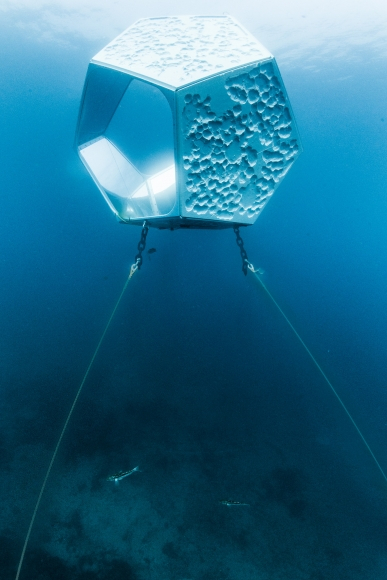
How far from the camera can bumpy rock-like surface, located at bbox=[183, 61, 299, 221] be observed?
1756 millimetres

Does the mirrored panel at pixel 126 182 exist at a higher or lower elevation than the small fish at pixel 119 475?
higher

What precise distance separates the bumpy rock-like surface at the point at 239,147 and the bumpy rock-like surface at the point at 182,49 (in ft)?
0.46

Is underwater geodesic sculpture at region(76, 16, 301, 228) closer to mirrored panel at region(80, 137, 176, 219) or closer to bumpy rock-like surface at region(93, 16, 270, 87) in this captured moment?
bumpy rock-like surface at region(93, 16, 270, 87)

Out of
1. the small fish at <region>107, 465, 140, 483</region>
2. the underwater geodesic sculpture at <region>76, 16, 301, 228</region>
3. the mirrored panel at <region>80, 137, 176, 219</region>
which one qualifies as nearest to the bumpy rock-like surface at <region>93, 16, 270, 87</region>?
the underwater geodesic sculpture at <region>76, 16, 301, 228</region>

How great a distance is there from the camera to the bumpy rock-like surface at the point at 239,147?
1.76m

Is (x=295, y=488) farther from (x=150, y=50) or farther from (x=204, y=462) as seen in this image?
(x=150, y=50)

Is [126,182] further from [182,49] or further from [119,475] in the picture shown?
[119,475]

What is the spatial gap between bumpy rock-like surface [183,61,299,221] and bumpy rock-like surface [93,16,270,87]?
14 cm

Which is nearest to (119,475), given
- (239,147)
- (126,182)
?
(126,182)

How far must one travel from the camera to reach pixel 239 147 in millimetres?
1921

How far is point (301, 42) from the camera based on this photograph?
5.28 meters

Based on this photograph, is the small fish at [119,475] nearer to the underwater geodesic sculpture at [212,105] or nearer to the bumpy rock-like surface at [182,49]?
the underwater geodesic sculpture at [212,105]

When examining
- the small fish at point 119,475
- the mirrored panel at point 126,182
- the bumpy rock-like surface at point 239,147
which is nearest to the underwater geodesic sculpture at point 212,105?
the bumpy rock-like surface at point 239,147

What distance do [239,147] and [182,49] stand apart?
2.20ft
